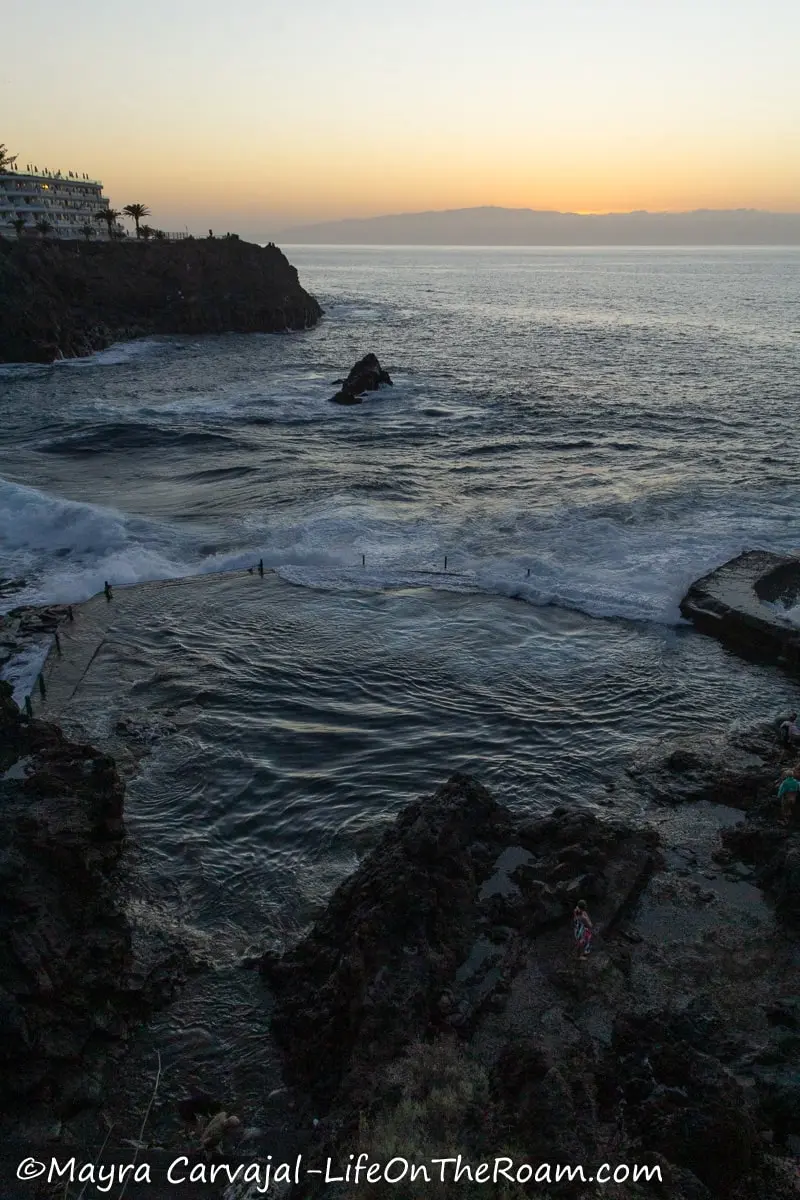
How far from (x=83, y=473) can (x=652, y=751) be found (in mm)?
34171

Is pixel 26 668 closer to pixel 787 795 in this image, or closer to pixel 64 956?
pixel 64 956

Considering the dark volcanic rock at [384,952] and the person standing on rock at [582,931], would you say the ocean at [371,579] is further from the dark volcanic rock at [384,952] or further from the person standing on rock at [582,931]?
the person standing on rock at [582,931]

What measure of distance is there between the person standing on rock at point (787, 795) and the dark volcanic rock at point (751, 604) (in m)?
7.76

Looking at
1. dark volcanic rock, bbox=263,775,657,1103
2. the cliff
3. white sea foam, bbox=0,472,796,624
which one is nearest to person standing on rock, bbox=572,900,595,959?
dark volcanic rock, bbox=263,775,657,1103

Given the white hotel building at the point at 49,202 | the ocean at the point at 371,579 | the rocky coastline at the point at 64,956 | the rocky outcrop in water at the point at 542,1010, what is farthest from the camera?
the white hotel building at the point at 49,202

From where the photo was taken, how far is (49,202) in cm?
→ 13750

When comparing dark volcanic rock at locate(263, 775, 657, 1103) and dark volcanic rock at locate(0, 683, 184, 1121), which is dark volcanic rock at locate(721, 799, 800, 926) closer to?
dark volcanic rock at locate(263, 775, 657, 1103)

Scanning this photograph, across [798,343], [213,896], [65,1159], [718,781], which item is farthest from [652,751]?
[798,343]

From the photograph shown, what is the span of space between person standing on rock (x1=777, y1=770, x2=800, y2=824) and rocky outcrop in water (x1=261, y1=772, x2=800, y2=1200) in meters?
1.38

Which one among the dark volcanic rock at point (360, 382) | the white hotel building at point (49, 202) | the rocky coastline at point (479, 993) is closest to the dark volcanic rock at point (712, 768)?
the rocky coastline at point (479, 993)

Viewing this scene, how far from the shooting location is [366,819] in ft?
50.6

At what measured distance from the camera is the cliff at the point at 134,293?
78.8m

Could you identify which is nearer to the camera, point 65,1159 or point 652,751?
point 65,1159

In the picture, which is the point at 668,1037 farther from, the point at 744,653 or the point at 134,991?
the point at 744,653
